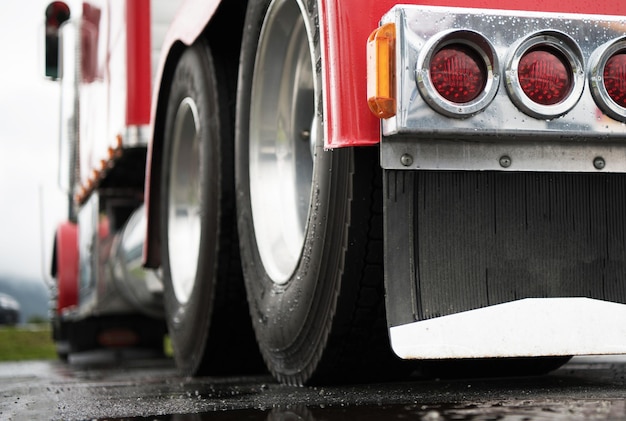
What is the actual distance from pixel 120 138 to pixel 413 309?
2.89 metres

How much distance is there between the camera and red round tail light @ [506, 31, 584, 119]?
1.82m

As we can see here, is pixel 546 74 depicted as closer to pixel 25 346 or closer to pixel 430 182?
pixel 430 182

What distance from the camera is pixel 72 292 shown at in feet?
23.6

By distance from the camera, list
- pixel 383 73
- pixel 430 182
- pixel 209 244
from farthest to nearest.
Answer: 1. pixel 209 244
2. pixel 430 182
3. pixel 383 73

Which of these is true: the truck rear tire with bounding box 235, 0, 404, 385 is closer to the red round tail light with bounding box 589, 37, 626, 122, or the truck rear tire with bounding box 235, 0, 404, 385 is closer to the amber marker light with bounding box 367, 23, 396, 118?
the amber marker light with bounding box 367, 23, 396, 118

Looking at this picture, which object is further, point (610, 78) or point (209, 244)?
point (209, 244)

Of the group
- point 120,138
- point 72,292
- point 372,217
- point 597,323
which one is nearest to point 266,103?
point 372,217

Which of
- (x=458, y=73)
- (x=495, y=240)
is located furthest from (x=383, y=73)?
(x=495, y=240)

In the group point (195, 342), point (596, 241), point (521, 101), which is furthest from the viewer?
point (195, 342)

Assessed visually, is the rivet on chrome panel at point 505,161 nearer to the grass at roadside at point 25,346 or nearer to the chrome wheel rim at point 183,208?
the chrome wheel rim at point 183,208

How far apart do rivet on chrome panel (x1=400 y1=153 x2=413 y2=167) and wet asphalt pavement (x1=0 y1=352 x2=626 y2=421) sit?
43 centimetres

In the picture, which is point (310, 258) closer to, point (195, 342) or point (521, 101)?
point (521, 101)

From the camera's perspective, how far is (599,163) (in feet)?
6.22

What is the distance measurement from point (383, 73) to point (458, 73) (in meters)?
0.14
